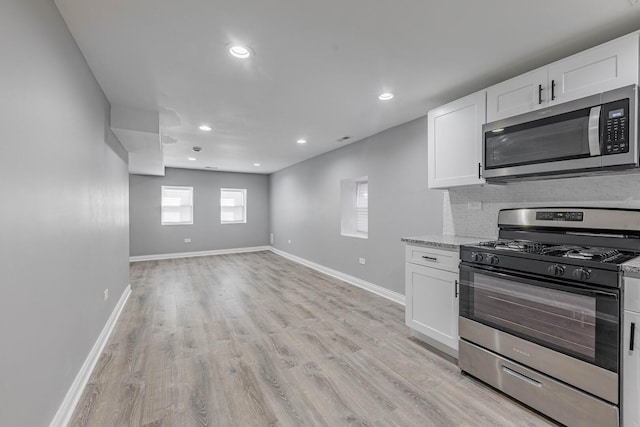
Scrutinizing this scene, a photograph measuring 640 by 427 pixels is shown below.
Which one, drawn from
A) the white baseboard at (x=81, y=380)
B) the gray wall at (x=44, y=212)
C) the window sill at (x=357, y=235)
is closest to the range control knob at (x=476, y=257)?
the window sill at (x=357, y=235)

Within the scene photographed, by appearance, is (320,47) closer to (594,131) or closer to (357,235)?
(594,131)

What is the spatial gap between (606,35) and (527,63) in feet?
1.49

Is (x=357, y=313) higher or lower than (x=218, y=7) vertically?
lower

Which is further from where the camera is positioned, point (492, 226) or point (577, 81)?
point (492, 226)

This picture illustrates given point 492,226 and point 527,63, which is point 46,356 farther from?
point 527,63

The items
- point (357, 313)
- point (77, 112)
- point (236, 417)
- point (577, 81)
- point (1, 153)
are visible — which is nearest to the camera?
point (1, 153)

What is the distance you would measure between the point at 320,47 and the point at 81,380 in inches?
121

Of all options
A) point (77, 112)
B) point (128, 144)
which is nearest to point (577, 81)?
point (77, 112)

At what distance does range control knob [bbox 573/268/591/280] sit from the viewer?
62.3 inches

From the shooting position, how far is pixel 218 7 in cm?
167

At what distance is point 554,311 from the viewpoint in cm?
174

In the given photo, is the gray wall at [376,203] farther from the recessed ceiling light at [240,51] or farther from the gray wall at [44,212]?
the gray wall at [44,212]

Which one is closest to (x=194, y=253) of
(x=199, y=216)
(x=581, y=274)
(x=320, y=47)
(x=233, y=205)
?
(x=199, y=216)

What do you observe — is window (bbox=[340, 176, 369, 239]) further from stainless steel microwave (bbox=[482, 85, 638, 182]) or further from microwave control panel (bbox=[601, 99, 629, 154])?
microwave control panel (bbox=[601, 99, 629, 154])
